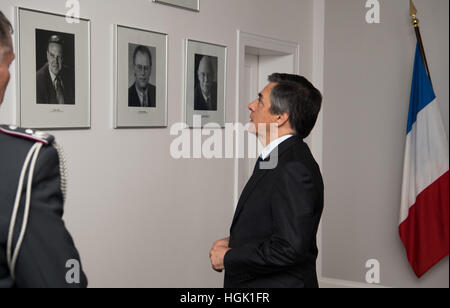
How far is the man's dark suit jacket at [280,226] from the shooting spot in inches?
76.2

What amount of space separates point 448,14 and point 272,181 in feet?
10.5

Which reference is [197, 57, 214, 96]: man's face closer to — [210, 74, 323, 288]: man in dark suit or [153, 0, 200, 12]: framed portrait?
[153, 0, 200, 12]: framed portrait

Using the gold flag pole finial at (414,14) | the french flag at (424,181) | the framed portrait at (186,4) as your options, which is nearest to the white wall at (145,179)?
the framed portrait at (186,4)

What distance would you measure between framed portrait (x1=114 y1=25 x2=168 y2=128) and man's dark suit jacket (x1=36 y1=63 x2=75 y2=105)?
314mm

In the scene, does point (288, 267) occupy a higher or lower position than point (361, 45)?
lower

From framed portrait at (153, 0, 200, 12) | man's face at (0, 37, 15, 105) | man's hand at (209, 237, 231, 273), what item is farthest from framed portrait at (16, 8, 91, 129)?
man's face at (0, 37, 15, 105)

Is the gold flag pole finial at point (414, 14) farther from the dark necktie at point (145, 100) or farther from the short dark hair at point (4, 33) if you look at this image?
the short dark hair at point (4, 33)

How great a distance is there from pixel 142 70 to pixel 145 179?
686mm

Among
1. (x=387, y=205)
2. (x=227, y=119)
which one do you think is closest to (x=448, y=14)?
(x=387, y=205)

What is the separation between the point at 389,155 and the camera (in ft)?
15.6

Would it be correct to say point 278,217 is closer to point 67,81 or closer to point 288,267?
point 288,267

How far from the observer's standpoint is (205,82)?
3820 mm

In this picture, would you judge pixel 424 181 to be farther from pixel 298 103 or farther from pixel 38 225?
pixel 38 225

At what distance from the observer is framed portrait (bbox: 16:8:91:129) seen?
2568 millimetres
